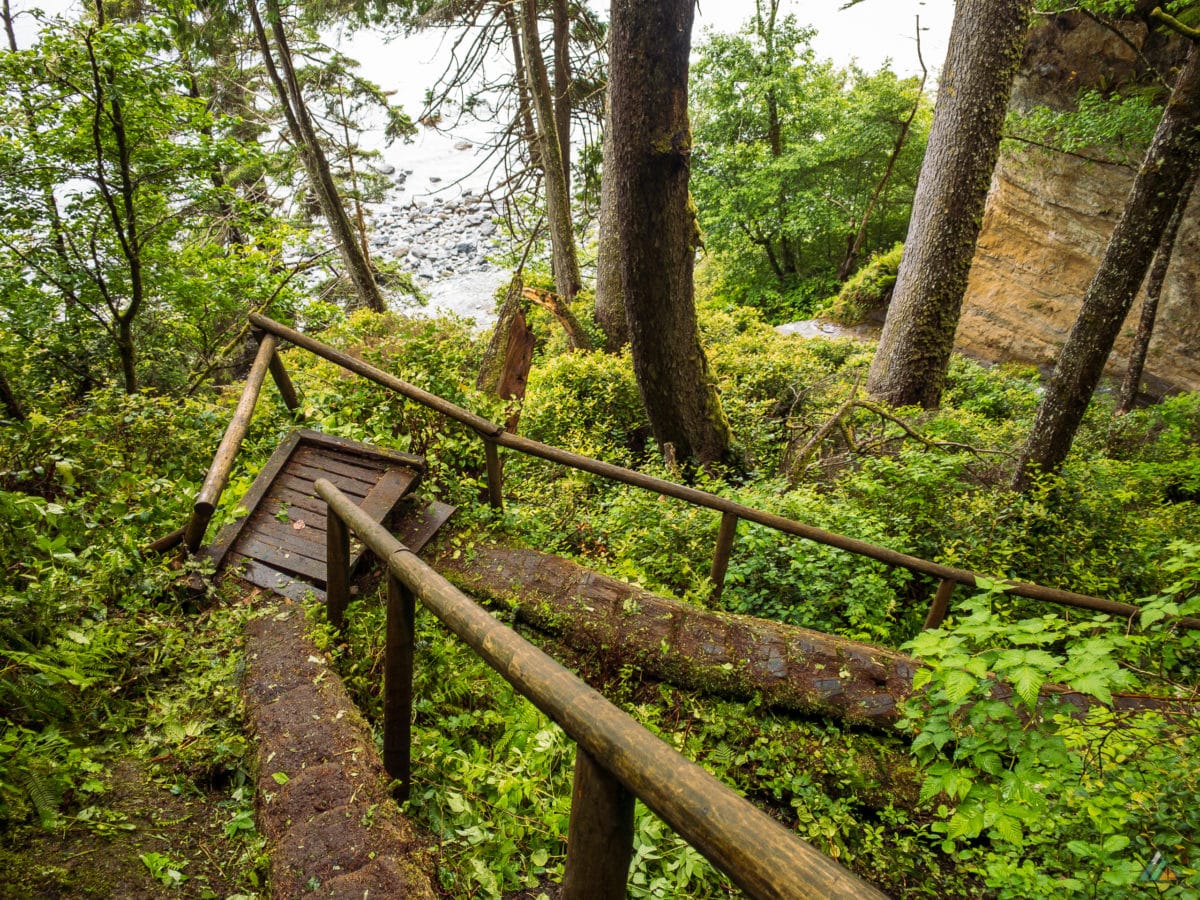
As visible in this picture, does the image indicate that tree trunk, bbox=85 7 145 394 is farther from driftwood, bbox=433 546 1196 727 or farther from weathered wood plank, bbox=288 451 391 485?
driftwood, bbox=433 546 1196 727

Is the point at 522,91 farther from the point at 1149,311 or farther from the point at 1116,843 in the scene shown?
the point at 1116,843

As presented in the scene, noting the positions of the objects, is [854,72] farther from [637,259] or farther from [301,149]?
[637,259]

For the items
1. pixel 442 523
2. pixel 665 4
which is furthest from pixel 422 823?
pixel 665 4

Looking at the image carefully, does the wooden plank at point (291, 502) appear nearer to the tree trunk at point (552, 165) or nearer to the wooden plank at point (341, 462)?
the wooden plank at point (341, 462)

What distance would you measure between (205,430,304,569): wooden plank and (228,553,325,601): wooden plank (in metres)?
0.08

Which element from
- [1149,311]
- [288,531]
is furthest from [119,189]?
[1149,311]

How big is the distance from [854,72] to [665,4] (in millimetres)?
17374

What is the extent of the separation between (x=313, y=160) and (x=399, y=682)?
13.1 m

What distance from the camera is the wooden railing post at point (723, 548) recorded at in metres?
3.74

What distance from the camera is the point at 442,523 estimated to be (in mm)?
3902

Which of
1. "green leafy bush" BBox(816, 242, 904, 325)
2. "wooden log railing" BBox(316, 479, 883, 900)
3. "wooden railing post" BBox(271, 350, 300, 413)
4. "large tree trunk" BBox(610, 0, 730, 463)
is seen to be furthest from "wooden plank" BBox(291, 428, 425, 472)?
"green leafy bush" BBox(816, 242, 904, 325)

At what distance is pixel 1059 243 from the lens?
40.1ft

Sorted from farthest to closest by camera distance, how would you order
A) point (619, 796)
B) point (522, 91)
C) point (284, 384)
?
1. point (522, 91)
2. point (284, 384)
3. point (619, 796)

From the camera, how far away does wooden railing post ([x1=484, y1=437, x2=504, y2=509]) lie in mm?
4074
